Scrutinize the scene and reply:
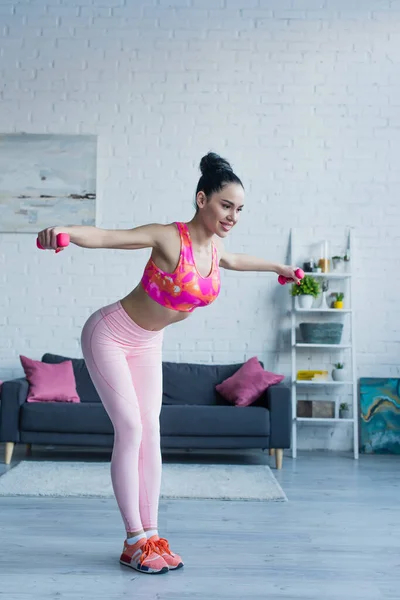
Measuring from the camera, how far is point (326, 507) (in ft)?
11.2

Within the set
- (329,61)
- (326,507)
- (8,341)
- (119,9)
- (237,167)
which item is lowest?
(326,507)

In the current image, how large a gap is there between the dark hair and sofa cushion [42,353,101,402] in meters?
2.88

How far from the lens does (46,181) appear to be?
5445mm

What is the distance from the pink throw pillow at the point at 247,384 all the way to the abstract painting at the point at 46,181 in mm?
1666

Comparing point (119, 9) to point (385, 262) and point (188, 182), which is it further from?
point (385, 262)

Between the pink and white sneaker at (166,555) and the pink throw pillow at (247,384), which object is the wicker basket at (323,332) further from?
→ the pink and white sneaker at (166,555)

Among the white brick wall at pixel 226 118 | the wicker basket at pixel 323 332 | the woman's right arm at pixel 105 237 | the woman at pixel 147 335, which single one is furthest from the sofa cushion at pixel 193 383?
the woman's right arm at pixel 105 237

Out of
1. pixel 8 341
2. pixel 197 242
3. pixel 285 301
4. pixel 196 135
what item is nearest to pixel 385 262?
pixel 285 301

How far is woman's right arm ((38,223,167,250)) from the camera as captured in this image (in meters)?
1.96

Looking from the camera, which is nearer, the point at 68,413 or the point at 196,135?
the point at 68,413

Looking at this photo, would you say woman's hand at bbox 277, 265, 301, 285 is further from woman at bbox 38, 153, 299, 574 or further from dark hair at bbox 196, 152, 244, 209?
dark hair at bbox 196, 152, 244, 209

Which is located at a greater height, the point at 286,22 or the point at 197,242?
the point at 286,22

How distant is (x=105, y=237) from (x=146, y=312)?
0.32 meters

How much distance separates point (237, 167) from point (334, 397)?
1937mm
